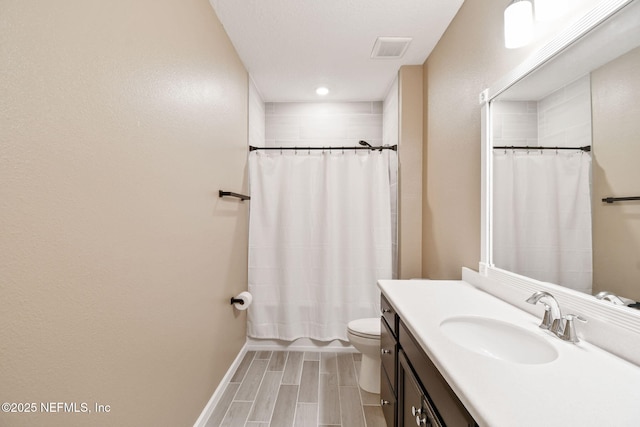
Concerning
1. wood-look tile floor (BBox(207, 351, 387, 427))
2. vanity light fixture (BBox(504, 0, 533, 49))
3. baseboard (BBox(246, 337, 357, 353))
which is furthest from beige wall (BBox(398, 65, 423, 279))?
vanity light fixture (BBox(504, 0, 533, 49))

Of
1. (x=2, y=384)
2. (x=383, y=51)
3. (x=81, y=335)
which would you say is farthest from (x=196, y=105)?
(x=383, y=51)

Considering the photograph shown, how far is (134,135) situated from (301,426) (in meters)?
1.74

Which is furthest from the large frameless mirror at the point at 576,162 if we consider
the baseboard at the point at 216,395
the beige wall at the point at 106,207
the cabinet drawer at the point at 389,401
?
the baseboard at the point at 216,395

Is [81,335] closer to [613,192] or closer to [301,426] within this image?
[301,426]

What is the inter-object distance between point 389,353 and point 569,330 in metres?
0.81

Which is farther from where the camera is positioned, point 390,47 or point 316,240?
point 316,240

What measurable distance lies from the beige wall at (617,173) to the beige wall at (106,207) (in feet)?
5.02

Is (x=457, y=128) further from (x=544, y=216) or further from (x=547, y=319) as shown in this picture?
(x=547, y=319)

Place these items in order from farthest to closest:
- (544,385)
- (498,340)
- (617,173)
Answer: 1. (498,340)
2. (617,173)
3. (544,385)

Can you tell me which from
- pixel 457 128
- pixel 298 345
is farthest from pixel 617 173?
pixel 298 345

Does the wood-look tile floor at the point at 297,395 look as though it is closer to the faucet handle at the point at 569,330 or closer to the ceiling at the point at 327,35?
the faucet handle at the point at 569,330

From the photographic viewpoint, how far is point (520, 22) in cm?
116

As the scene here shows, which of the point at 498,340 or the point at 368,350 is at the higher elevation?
the point at 498,340

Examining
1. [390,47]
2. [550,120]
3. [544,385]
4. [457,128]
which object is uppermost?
[390,47]
